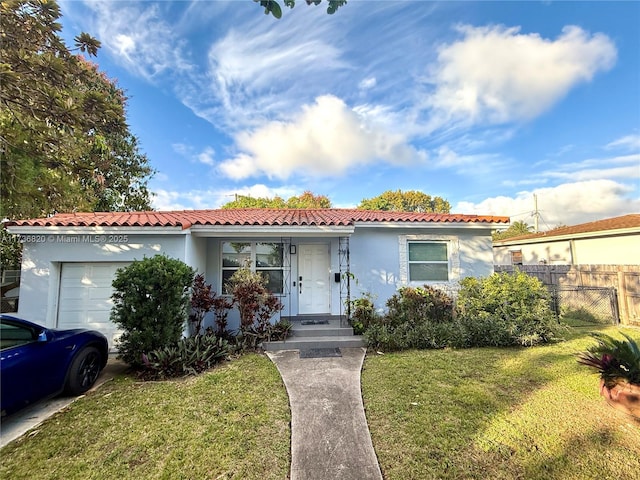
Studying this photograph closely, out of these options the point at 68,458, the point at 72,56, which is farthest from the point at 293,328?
the point at 72,56

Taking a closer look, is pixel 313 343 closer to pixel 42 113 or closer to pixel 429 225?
pixel 429 225

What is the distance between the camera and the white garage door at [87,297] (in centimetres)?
679

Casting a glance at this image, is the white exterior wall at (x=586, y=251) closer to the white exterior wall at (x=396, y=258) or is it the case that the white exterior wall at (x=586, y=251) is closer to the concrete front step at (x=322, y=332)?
the white exterior wall at (x=396, y=258)

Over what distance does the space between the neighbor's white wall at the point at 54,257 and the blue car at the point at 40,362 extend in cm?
249

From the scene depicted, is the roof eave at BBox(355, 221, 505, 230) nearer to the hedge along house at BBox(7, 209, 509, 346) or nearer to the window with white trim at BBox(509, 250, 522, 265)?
the hedge along house at BBox(7, 209, 509, 346)

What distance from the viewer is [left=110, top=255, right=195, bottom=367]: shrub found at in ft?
17.8

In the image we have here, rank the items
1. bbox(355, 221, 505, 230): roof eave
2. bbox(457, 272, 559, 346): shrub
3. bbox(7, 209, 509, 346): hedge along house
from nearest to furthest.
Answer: bbox(457, 272, 559, 346): shrub
bbox(7, 209, 509, 346): hedge along house
bbox(355, 221, 505, 230): roof eave

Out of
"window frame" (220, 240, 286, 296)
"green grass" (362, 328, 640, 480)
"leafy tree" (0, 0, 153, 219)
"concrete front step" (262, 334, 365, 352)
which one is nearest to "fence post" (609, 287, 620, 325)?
Result: "green grass" (362, 328, 640, 480)

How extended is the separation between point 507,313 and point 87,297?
425 inches

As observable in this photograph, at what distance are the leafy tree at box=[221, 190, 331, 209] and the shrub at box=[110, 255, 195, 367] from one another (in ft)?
83.7

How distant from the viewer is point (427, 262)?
905 centimetres

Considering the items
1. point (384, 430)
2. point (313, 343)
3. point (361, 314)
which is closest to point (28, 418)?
point (384, 430)

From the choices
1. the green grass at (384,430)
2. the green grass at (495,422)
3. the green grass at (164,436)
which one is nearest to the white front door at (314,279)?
the green grass at (495,422)

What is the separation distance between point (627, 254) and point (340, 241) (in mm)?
13670
